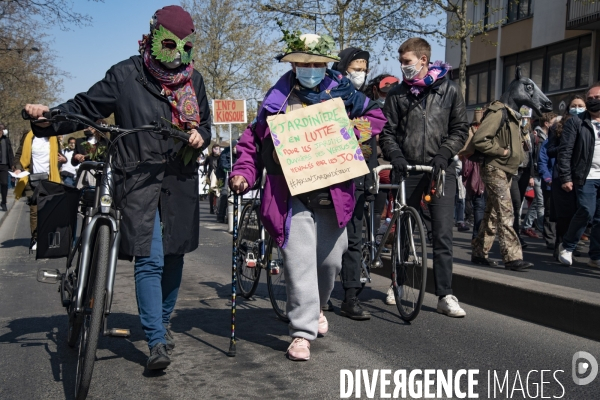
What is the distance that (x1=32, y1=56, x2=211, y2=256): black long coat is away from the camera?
178 inches

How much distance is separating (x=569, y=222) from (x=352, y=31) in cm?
1665

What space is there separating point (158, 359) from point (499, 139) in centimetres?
519

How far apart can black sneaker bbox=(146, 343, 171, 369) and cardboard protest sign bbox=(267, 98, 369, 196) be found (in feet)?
4.10

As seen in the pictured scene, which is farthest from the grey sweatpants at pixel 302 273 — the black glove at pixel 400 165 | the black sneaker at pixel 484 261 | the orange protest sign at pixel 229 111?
the orange protest sign at pixel 229 111

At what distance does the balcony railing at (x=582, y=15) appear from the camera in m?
27.2

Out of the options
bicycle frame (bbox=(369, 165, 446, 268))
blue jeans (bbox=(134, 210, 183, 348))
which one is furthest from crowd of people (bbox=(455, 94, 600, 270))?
blue jeans (bbox=(134, 210, 183, 348))

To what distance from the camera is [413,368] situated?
185 inches

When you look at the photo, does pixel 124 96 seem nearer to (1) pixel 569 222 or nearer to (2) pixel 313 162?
(2) pixel 313 162

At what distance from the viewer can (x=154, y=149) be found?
4.65 meters

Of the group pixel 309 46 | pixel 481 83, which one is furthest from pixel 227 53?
pixel 309 46

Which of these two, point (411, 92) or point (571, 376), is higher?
point (411, 92)

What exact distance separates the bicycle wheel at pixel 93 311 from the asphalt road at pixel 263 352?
0.29 metres

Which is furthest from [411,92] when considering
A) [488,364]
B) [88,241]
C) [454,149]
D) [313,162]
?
[88,241]

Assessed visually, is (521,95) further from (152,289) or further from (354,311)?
(152,289)
